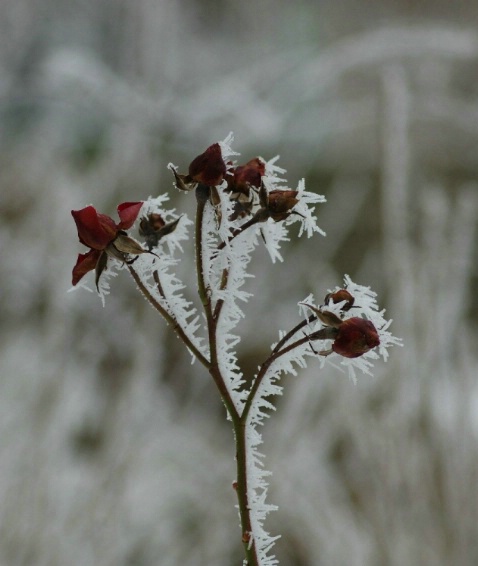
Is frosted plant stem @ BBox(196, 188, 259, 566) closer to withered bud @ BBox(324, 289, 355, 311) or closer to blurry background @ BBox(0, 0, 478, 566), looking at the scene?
withered bud @ BBox(324, 289, 355, 311)

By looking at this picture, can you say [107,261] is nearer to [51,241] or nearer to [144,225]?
[144,225]

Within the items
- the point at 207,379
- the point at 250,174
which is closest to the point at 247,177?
the point at 250,174

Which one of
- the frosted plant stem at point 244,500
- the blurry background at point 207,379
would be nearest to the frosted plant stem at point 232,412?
the frosted plant stem at point 244,500

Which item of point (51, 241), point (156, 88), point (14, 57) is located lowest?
point (51, 241)

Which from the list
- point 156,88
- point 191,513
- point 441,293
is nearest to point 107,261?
point 441,293

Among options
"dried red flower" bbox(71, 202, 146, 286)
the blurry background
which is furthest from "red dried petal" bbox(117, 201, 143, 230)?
the blurry background

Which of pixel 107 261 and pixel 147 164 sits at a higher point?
pixel 147 164

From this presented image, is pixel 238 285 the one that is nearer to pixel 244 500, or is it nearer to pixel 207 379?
pixel 244 500

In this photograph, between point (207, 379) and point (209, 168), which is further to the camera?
point (207, 379)
